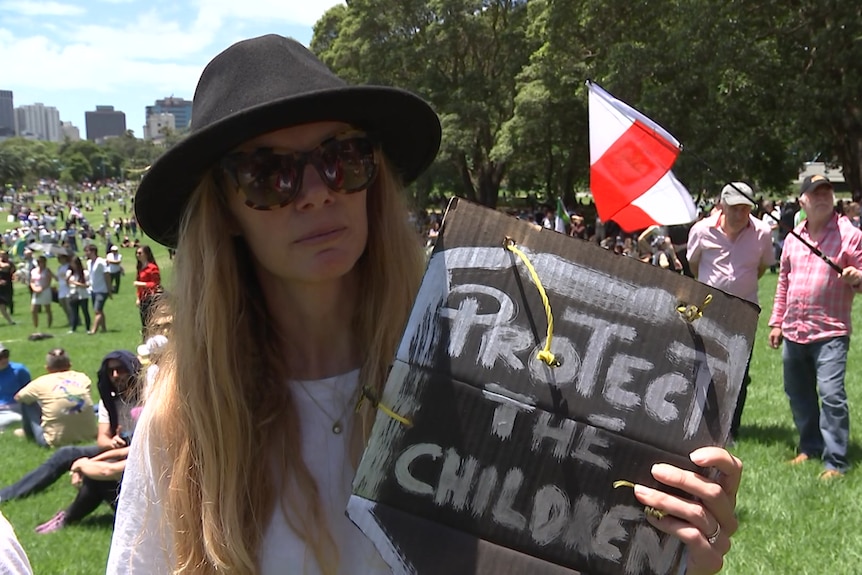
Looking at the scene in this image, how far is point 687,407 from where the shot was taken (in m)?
1.20

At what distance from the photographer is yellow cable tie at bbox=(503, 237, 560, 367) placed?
3.90ft

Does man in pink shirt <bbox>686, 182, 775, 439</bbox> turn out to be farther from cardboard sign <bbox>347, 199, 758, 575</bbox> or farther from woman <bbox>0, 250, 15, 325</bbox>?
woman <bbox>0, 250, 15, 325</bbox>

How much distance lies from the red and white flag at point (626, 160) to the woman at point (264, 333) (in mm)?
3533

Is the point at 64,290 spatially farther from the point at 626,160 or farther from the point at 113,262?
the point at 626,160

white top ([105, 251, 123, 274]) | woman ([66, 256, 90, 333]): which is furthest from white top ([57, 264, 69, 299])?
white top ([105, 251, 123, 274])

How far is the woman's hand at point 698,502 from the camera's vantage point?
1.16m

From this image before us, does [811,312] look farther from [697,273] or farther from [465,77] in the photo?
[465,77]

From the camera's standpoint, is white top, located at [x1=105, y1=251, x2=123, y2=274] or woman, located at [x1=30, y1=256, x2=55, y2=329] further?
white top, located at [x1=105, y1=251, x2=123, y2=274]

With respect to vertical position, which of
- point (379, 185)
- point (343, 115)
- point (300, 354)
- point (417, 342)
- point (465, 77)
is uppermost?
point (465, 77)

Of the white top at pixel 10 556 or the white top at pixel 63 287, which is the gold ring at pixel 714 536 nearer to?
the white top at pixel 10 556

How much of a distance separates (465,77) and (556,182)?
12.3 metres

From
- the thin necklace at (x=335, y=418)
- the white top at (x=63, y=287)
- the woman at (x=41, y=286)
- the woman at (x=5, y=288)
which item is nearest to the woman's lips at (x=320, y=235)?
the thin necklace at (x=335, y=418)

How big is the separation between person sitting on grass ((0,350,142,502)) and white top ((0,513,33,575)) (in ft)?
15.4

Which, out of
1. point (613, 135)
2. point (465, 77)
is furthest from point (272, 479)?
point (465, 77)
